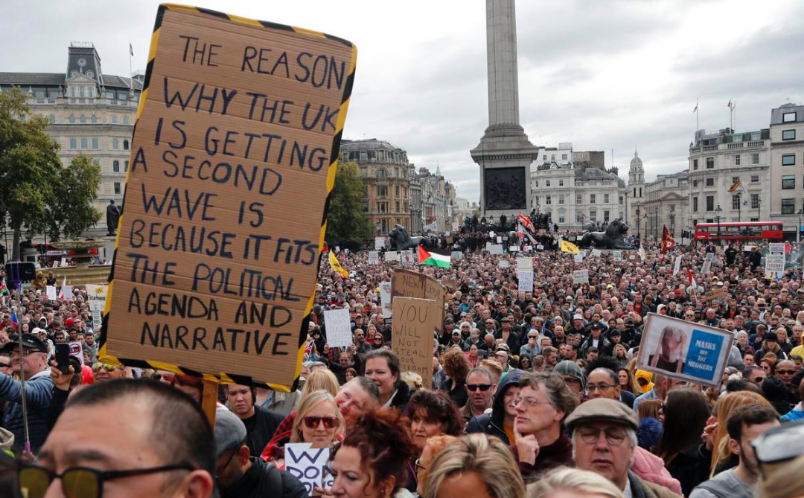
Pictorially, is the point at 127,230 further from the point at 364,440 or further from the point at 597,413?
the point at 597,413

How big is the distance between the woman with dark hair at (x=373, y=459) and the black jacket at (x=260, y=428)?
199 centimetres

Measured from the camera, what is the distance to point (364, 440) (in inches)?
130

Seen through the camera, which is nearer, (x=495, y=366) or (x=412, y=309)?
(x=495, y=366)

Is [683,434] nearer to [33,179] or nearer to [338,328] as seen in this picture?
[338,328]

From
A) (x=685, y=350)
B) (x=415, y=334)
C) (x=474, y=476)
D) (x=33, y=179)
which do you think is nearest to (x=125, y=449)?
(x=474, y=476)

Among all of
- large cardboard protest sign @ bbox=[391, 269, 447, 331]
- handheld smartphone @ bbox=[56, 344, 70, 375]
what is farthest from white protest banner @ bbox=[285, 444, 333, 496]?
large cardboard protest sign @ bbox=[391, 269, 447, 331]

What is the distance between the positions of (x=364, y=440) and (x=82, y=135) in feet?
287

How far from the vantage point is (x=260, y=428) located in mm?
5305

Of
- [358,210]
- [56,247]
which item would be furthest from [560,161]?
[56,247]

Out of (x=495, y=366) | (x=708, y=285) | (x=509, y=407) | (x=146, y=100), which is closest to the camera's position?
(x=146, y=100)

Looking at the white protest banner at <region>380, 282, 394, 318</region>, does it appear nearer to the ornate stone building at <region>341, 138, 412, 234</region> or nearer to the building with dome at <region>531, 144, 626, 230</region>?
the ornate stone building at <region>341, 138, 412, 234</region>

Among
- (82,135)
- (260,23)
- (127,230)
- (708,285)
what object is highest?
(82,135)

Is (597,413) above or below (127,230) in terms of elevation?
below

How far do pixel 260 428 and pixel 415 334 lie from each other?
2787mm
